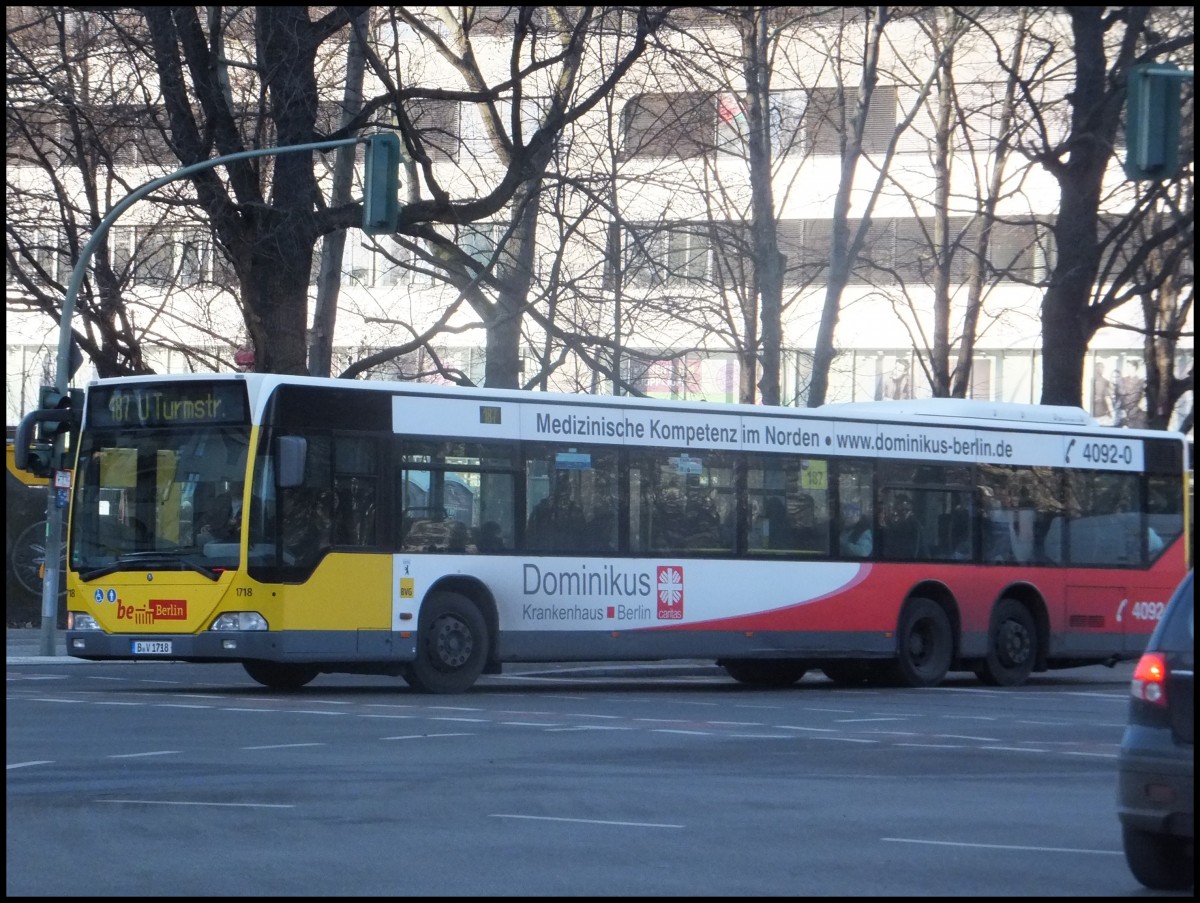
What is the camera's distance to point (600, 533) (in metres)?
20.1

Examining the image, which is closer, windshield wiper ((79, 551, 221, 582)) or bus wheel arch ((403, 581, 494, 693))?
windshield wiper ((79, 551, 221, 582))

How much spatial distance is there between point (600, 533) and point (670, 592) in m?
1.02

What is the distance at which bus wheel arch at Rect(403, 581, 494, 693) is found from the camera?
735 inches

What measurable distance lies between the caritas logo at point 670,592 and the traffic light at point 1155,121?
7.89 m

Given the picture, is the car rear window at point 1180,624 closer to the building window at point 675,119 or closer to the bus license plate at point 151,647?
the bus license plate at point 151,647

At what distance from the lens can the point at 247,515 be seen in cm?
1767

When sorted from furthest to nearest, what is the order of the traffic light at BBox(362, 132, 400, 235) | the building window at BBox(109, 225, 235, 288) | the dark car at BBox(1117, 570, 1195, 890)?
the building window at BBox(109, 225, 235, 288) < the traffic light at BBox(362, 132, 400, 235) < the dark car at BBox(1117, 570, 1195, 890)

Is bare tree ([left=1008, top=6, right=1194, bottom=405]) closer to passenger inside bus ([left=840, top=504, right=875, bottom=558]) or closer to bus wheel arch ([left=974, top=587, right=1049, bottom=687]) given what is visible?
bus wheel arch ([left=974, top=587, right=1049, bottom=687])

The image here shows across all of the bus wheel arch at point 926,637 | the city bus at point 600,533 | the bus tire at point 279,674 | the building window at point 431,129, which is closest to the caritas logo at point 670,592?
the city bus at point 600,533

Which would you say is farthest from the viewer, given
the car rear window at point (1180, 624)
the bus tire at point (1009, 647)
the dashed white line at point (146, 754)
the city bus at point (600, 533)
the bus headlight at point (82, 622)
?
the bus tire at point (1009, 647)

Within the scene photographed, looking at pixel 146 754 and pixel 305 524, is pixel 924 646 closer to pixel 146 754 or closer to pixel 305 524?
pixel 305 524

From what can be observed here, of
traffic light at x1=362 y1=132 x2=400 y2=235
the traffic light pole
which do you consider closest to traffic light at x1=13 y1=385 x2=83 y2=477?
the traffic light pole

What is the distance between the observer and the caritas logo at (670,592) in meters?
20.4

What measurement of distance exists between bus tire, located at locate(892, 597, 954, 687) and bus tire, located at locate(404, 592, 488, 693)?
5461 millimetres
